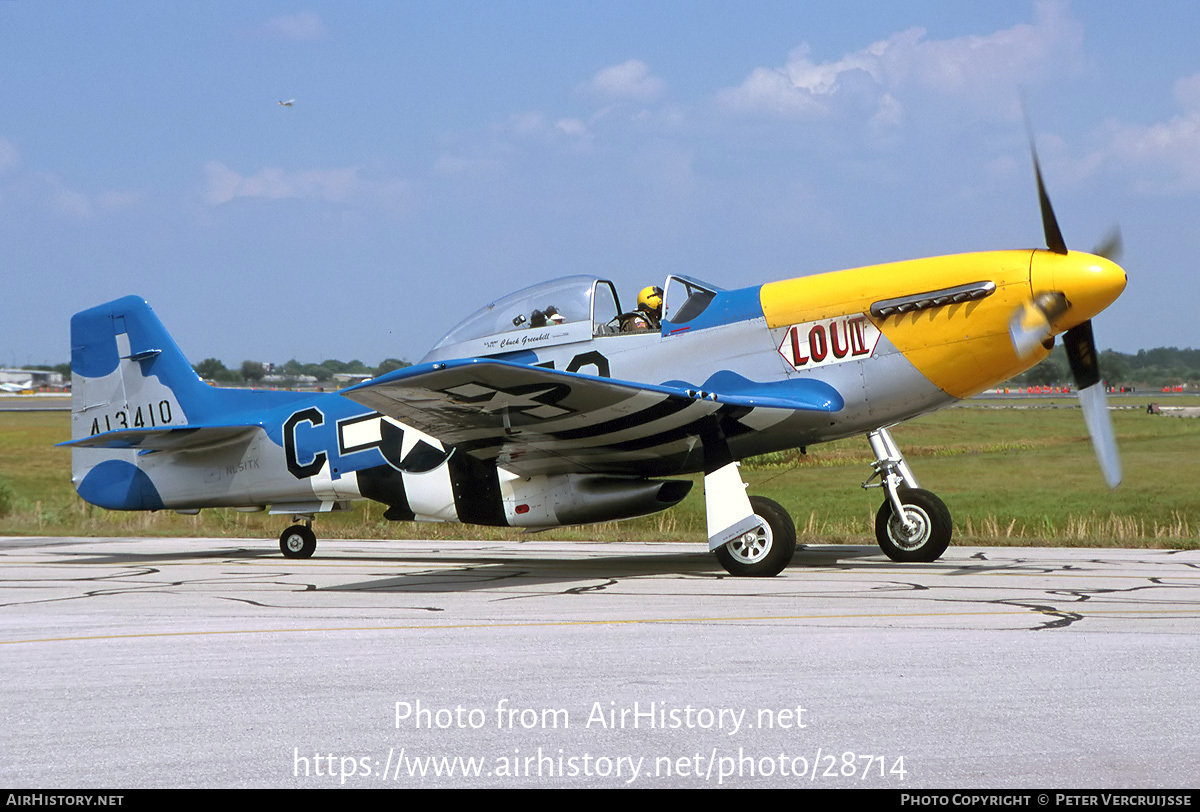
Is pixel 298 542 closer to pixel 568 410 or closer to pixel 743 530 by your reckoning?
pixel 568 410

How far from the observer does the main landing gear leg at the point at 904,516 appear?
10922mm

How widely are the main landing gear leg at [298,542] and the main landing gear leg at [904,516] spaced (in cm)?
683

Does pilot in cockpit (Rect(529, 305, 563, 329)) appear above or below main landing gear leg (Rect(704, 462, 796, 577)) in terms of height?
above

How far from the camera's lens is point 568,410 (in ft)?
31.3

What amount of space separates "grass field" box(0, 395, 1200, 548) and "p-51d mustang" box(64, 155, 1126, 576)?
4.31 m

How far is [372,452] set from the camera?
12.2 m

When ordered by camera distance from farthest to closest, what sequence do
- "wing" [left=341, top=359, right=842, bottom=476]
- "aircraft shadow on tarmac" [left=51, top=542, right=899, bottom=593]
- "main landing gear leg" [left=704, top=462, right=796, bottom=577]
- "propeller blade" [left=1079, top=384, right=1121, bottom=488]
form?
"propeller blade" [left=1079, top=384, right=1121, bottom=488] < "aircraft shadow on tarmac" [left=51, top=542, right=899, bottom=593] < "main landing gear leg" [left=704, top=462, right=796, bottom=577] < "wing" [left=341, top=359, right=842, bottom=476]

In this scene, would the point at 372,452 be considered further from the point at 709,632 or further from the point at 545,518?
the point at 709,632

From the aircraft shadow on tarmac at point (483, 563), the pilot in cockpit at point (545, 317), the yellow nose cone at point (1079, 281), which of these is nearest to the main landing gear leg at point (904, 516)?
the aircraft shadow on tarmac at point (483, 563)

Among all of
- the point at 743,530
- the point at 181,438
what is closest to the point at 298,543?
the point at 181,438

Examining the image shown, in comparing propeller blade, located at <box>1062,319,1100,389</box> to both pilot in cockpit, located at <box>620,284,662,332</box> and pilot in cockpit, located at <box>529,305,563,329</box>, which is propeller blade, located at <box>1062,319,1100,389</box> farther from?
pilot in cockpit, located at <box>529,305,563,329</box>

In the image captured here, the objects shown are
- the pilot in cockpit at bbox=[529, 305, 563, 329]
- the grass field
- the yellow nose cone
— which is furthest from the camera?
the grass field

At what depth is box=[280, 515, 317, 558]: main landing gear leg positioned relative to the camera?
43.6ft

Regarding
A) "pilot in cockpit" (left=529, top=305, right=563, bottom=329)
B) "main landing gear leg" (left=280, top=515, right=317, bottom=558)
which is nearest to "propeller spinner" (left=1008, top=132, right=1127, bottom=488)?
"pilot in cockpit" (left=529, top=305, right=563, bottom=329)
